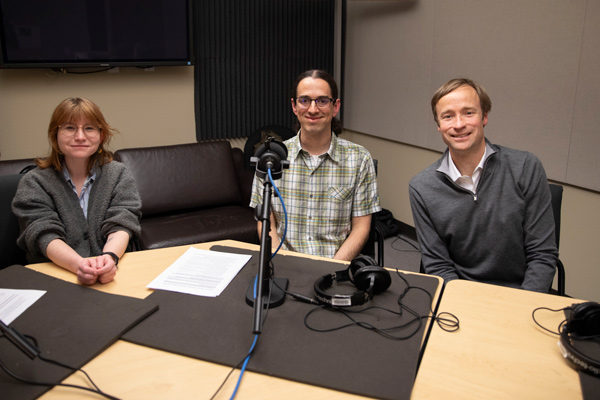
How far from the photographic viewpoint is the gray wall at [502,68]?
8.59 ft

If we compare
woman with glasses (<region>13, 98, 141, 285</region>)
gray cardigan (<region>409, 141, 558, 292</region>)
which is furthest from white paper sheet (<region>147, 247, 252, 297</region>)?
gray cardigan (<region>409, 141, 558, 292</region>)

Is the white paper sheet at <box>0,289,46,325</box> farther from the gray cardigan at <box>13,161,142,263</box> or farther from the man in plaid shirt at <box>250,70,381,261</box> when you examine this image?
the man in plaid shirt at <box>250,70,381,261</box>

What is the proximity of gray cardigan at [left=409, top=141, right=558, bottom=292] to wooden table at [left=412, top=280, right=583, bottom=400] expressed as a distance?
0.34 m

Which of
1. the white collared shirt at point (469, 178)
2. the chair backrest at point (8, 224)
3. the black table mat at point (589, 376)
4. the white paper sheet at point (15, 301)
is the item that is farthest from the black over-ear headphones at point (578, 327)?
the chair backrest at point (8, 224)

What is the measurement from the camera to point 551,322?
1.31m

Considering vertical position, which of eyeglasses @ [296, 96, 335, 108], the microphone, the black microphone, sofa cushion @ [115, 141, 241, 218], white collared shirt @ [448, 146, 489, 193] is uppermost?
eyeglasses @ [296, 96, 335, 108]

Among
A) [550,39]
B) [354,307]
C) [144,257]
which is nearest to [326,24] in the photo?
[550,39]

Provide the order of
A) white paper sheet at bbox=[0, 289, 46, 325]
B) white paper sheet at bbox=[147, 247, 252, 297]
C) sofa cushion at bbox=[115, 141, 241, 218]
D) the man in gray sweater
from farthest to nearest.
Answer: sofa cushion at bbox=[115, 141, 241, 218]
the man in gray sweater
white paper sheet at bbox=[147, 247, 252, 297]
white paper sheet at bbox=[0, 289, 46, 325]

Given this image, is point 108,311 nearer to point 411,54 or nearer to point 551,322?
point 551,322

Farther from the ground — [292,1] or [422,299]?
[292,1]

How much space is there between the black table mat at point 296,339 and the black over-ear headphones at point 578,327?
0.33 meters

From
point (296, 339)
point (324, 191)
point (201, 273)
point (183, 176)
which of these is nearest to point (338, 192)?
point (324, 191)

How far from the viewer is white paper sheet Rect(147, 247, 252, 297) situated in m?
1.49

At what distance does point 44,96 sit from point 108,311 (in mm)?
2698
